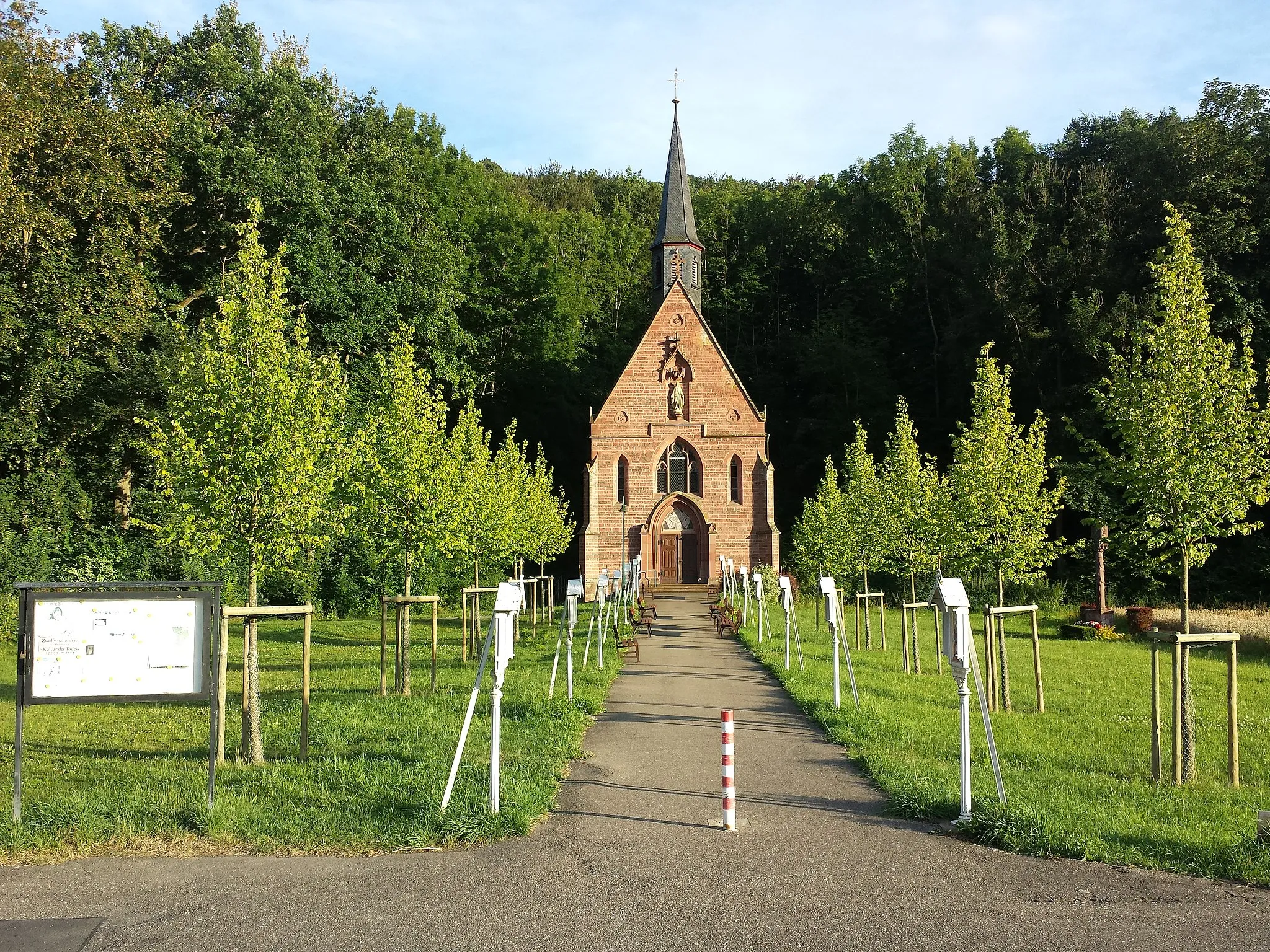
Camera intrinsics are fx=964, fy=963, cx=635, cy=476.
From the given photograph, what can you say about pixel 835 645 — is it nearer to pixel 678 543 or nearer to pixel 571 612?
pixel 571 612

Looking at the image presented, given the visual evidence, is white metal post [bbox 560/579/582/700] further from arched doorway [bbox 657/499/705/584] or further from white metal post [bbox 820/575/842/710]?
arched doorway [bbox 657/499/705/584]

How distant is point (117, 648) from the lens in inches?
312

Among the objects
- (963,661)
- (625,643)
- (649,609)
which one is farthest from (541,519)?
(963,661)

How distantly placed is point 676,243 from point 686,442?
11.5 meters

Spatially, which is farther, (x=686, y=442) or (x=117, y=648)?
(x=686, y=442)

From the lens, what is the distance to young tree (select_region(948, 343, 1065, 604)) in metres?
14.5

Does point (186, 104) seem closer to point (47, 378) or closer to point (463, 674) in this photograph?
point (47, 378)

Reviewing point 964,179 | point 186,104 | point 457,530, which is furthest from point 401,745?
point 964,179

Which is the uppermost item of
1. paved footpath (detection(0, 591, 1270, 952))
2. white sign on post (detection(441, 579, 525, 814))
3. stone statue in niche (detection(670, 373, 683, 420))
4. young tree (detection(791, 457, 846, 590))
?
stone statue in niche (detection(670, 373, 683, 420))

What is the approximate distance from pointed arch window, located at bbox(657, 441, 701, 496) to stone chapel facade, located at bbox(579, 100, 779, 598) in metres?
0.04

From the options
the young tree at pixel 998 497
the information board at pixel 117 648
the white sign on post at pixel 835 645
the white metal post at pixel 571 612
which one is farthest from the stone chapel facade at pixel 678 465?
the information board at pixel 117 648

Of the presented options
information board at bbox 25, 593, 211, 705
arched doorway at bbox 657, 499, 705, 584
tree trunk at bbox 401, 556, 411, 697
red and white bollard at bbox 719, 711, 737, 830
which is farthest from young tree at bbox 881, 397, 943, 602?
arched doorway at bbox 657, 499, 705, 584

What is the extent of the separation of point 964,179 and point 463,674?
155ft

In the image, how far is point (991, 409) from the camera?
597 inches
